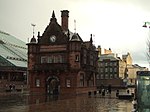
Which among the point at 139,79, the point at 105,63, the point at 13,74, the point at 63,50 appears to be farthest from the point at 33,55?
the point at 105,63

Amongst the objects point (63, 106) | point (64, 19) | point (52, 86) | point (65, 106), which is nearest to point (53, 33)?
point (64, 19)

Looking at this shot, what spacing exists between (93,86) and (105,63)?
63.1m

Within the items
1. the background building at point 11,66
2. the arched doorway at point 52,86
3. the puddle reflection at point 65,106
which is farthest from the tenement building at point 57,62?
the puddle reflection at point 65,106

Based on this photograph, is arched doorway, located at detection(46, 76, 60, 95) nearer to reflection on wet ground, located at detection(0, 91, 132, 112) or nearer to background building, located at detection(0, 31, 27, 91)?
background building, located at detection(0, 31, 27, 91)

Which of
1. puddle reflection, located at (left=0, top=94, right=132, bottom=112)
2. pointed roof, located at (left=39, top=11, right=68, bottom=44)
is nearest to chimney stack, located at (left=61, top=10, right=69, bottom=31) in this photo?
pointed roof, located at (left=39, top=11, right=68, bottom=44)

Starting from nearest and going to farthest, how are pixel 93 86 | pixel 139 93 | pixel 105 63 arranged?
pixel 139 93 < pixel 93 86 < pixel 105 63

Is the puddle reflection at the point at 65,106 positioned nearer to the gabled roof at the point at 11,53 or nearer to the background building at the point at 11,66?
the background building at the point at 11,66

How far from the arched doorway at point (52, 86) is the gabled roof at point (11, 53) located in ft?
47.6

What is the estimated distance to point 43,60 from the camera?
75.8 meters

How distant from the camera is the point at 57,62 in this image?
74.2 metres

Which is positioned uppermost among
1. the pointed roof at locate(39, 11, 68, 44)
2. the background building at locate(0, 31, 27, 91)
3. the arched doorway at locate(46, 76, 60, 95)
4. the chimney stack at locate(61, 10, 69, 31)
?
the chimney stack at locate(61, 10, 69, 31)

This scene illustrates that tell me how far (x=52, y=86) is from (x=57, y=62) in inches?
301

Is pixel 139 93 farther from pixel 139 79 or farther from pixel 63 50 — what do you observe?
pixel 63 50

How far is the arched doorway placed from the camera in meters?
75.5
